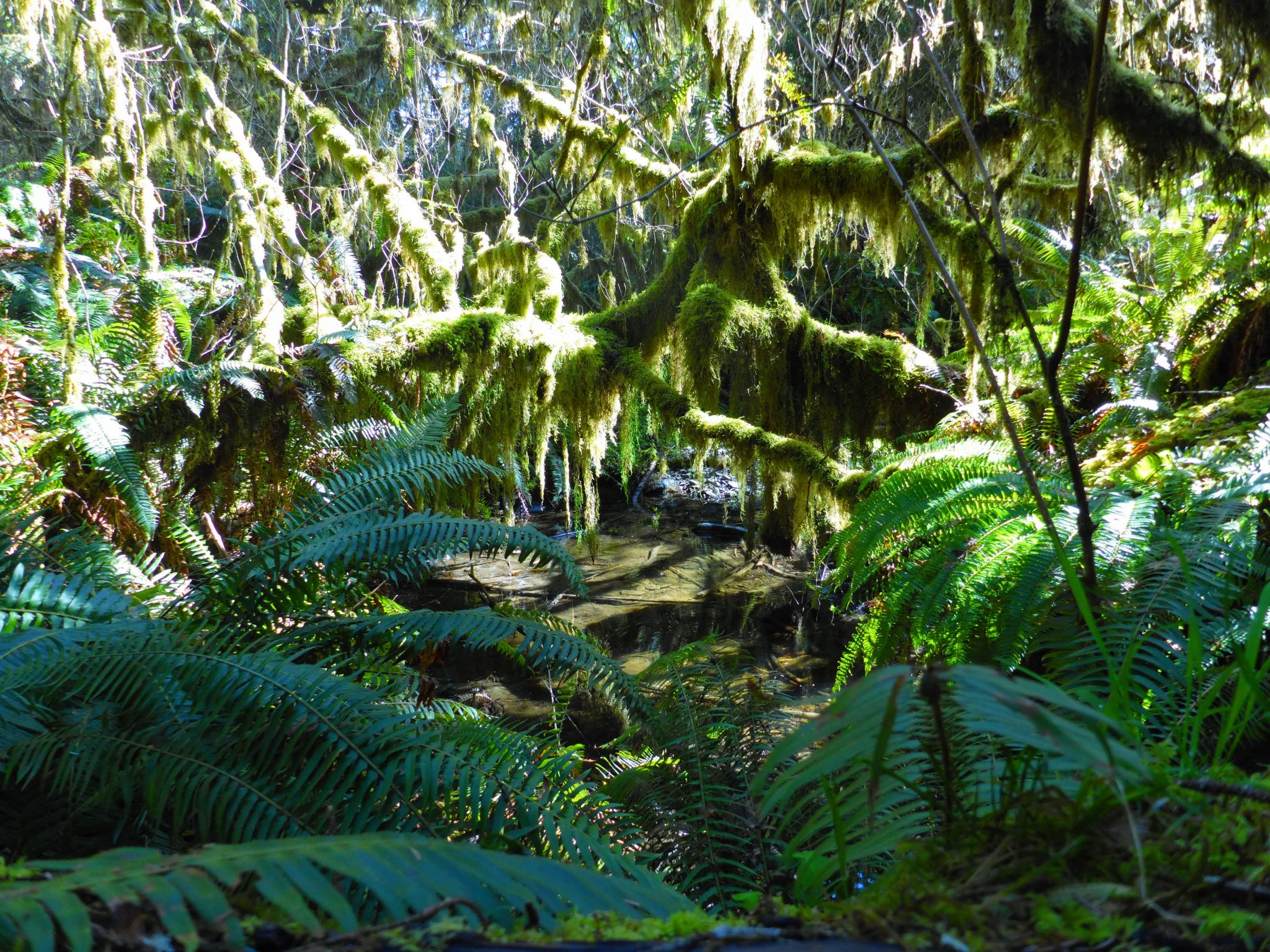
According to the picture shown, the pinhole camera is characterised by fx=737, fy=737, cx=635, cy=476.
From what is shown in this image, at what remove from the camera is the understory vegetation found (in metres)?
0.61

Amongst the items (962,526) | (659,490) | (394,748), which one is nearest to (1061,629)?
(962,526)

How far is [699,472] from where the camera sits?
13.4 feet

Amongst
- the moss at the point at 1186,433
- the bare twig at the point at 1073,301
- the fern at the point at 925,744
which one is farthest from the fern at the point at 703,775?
the moss at the point at 1186,433

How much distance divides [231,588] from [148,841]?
3.61 feet

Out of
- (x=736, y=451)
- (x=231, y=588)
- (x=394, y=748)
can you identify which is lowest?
(x=394, y=748)

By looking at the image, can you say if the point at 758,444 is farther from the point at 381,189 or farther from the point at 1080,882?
the point at 381,189

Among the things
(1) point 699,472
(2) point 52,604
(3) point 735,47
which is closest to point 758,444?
(1) point 699,472

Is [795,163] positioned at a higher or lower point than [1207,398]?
higher

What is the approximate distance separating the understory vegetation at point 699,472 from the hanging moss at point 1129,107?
2cm

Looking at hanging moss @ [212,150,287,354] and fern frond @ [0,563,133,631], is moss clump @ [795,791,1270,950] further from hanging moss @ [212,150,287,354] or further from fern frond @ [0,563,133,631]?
hanging moss @ [212,150,287,354]

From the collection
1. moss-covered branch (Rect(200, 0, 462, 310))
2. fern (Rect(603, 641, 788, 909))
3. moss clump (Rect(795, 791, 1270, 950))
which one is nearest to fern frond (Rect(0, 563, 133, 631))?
fern (Rect(603, 641, 788, 909))

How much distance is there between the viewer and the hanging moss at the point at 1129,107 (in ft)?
8.80

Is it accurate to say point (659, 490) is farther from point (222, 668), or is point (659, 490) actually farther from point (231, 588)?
point (222, 668)

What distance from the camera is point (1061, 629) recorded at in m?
1.59
